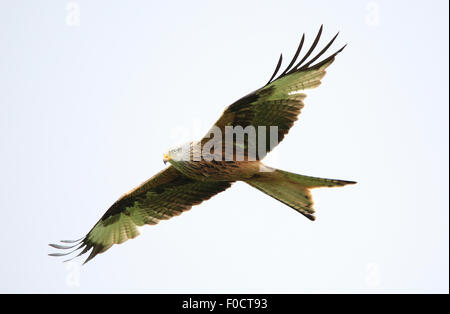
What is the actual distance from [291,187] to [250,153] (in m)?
0.56

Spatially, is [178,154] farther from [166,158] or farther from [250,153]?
[250,153]

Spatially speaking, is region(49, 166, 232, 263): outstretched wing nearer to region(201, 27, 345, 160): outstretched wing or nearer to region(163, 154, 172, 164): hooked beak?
region(163, 154, 172, 164): hooked beak

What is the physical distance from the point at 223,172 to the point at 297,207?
34.1 inches

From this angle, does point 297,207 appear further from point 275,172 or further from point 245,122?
point 245,122

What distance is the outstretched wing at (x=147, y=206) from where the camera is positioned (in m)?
7.65

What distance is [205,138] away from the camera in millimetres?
6555

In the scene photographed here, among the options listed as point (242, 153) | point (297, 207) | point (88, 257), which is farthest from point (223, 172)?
point (88, 257)

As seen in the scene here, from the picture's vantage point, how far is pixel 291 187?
6766 mm

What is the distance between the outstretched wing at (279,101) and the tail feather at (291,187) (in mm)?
422

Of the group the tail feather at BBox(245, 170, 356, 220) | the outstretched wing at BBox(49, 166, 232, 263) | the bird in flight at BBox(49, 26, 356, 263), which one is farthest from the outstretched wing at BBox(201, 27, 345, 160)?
the outstretched wing at BBox(49, 166, 232, 263)

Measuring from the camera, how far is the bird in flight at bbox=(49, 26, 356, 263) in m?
6.30

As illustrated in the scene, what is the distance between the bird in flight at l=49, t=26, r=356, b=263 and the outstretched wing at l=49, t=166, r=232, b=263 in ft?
0.04

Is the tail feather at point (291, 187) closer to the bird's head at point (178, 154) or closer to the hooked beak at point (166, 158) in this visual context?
the bird's head at point (178, 154)

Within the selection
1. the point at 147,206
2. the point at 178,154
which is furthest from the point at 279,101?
the point at 147,206
